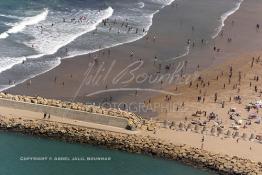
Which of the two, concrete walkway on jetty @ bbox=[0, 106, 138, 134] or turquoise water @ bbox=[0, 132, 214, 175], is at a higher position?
concrete walkway on jetty @ bbox=[0, 106, 138, 134]

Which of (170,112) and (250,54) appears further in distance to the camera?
(250,54)

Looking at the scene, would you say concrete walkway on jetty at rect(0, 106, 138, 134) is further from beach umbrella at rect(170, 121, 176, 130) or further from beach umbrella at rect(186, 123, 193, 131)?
beach umbrella at rect(186, 123, 193, 131)

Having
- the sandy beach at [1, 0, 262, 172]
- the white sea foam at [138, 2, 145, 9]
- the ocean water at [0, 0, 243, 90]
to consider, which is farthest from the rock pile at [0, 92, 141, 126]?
the white sea foam at [138, 2, 145, 9]

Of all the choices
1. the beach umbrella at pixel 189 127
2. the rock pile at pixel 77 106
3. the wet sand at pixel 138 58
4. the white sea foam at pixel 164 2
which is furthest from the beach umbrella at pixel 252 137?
the white sea foam at pixel 164 2

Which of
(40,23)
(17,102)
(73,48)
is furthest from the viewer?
(40,23)

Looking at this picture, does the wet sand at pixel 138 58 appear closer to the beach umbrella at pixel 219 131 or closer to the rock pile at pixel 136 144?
the rock pile at pixel 136 144

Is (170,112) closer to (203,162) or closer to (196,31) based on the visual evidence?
(203,162)

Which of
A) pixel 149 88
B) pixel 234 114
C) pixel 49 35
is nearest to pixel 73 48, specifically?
pixel 49 35
